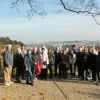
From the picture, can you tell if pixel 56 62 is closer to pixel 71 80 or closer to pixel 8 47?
pixel 71 80

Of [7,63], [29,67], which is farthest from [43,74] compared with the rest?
[7,63]

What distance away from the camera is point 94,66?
840 inches

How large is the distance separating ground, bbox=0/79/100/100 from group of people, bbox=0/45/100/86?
0.68 meters

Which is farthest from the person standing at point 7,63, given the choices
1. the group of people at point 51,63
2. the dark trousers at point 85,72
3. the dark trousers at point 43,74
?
the dark trousers at point 85,72

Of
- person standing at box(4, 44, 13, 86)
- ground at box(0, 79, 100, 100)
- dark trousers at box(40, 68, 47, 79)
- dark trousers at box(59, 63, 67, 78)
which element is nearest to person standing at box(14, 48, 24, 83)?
ground at box(0, 79, 100, 100)

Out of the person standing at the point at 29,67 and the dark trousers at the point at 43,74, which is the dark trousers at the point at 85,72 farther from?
the person standing at the point at 29,67

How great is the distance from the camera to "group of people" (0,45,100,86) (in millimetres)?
19828

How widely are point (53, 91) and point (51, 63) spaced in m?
4.63

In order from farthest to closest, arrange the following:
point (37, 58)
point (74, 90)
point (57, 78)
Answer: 1. point (57, 78)
2. point (37, 58)
3. point (74, 90)

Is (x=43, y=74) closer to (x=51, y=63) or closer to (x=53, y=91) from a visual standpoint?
(x=51, y=63)

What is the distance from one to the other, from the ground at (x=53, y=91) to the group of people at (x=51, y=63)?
682 millimetres

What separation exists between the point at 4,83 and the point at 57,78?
3.75m

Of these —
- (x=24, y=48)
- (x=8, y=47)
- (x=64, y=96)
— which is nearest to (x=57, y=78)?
(x=24, y=48)

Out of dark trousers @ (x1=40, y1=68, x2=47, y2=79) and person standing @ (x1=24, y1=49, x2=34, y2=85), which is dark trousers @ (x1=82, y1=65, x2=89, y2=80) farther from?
person standing @ (x1=24, y1=49, x2=34, y2=85)
